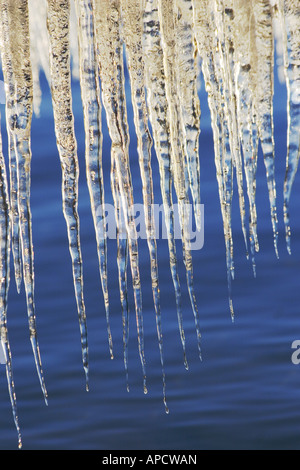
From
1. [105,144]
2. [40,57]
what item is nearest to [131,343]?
[105,144]

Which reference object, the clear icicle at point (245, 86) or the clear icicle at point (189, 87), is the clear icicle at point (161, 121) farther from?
the clear icicle at point (245, 86)

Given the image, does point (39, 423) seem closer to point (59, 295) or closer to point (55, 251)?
point (59, 295)

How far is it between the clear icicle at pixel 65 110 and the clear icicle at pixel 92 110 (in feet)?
0.10

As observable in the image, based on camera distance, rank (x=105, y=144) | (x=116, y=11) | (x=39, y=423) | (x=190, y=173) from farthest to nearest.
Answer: (x=105, y=144) → (x=39, y=423) → (x=190, y=173) → (x=116, y=11)

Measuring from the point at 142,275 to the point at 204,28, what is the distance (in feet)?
9.68

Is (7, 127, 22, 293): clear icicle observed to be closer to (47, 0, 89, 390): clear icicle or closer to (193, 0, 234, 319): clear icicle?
(47, 0, 89, 390): clear icicle

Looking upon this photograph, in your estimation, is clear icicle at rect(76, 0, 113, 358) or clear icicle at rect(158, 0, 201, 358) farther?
clear icicle at rect(158, 0, 201, 358)

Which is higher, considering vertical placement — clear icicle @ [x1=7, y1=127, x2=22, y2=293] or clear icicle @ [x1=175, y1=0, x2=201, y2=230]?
clear icicle @ [x1=175, y1=0, x2=201, y2=230]

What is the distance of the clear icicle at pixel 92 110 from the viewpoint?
1.36m

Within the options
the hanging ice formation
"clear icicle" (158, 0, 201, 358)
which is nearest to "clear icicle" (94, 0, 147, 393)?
the hanging ice formation

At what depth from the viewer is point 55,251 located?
468 cm

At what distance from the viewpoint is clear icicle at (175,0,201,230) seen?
4.84ft

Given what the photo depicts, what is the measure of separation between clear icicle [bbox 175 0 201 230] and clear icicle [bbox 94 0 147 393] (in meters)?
0.15

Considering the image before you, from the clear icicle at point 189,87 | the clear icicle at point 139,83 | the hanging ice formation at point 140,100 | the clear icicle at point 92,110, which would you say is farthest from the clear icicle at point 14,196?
the clear icicle at point 189,87
